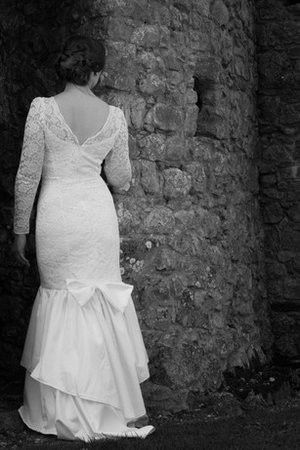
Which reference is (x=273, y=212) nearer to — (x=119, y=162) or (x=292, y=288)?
(x=292, y=288)

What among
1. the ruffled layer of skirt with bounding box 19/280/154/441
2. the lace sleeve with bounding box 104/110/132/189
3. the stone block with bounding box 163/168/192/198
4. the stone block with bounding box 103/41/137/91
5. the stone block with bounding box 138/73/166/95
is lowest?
the ruffled layer of skirt with bounding box 19/280/154/441

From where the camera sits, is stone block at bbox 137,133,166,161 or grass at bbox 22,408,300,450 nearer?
grass at bbox 22,408,300,450

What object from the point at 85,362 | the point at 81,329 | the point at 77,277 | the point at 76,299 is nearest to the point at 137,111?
the point at 77,277

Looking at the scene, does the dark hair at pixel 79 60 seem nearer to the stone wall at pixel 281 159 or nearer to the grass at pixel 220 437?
the grass at pixel 220 437

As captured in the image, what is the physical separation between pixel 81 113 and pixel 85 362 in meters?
1.28

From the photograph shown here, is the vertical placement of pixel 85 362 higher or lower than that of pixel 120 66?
lower

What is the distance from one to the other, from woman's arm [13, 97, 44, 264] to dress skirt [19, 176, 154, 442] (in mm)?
89

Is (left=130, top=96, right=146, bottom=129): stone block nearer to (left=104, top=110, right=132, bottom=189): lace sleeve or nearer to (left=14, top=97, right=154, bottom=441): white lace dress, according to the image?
(left=104, top=110, right=132, bottom=189): lace sleeve

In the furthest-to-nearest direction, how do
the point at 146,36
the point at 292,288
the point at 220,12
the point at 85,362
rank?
the point at 292,288 → the point at 220,12 → the point at 146,36 → the point at 85,362

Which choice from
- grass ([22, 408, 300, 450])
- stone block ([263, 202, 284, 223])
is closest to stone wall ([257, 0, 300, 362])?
stone block ([263, 202, 284, 223])

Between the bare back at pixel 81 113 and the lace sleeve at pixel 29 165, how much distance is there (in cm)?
13

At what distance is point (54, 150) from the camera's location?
5.67 meters

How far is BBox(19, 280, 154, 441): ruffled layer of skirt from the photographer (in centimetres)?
549

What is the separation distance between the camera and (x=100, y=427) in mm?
5512
